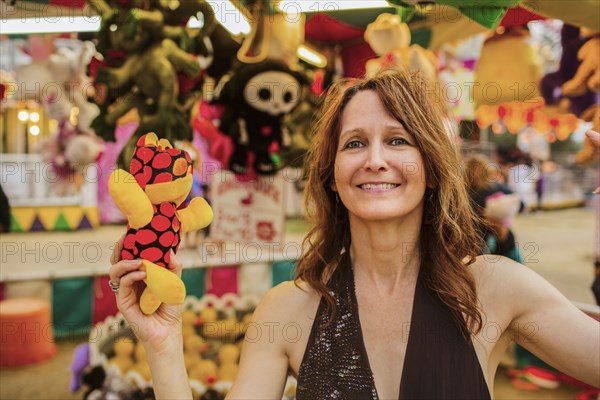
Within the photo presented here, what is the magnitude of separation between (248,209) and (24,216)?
24.4 ft

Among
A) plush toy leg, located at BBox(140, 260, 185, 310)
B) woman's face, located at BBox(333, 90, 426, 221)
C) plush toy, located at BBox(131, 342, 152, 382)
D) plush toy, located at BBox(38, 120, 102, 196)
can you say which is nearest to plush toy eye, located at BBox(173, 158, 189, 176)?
plush toy leg, located at BBox(140, 260, 185, 310)

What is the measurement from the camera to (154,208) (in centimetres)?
100

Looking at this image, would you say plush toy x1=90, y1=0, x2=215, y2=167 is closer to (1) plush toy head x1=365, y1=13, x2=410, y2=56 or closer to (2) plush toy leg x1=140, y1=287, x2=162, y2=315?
(1) plush toy head x1=365, y1=13, x2=410, y2=56

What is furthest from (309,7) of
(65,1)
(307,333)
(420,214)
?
(307,333)

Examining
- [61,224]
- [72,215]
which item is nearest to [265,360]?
[72,215]

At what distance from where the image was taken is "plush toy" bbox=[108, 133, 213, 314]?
0.93m

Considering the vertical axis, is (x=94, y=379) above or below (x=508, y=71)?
below

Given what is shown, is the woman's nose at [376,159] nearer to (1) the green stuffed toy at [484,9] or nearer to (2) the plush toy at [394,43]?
(1) the green stuffed toy at [484,9]

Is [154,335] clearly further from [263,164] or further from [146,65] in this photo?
[263,164]

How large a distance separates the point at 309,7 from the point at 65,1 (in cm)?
114

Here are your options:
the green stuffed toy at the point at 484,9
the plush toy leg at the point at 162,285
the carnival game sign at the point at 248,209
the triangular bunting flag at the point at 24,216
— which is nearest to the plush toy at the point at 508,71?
the carnival game sign at the point at 248,209

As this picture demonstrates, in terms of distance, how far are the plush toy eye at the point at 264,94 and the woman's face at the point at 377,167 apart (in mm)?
1498

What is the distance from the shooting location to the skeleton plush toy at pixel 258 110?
2492mm

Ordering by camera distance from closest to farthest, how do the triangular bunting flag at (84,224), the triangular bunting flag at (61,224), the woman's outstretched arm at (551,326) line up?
the woman's outstretched arm at (551,326)
the triangular bunting flag at (61,224)
the triangular bunting flag at (84,224)
